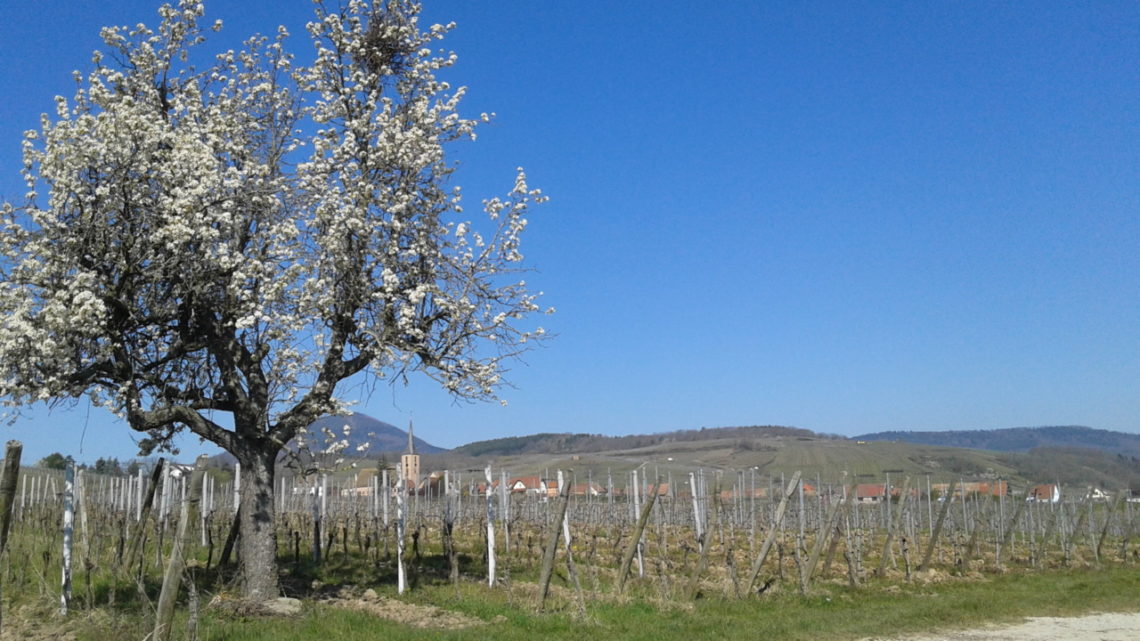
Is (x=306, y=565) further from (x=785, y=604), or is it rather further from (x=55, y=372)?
(x=785, y=604)

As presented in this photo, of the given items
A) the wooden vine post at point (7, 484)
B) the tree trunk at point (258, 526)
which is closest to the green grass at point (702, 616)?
the tree trunk at point (258, 526)

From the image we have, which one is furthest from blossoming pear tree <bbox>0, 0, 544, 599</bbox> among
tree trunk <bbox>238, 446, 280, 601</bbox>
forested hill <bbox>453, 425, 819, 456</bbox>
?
forested hill <bbox>453, 425, 819, 456</bbox>

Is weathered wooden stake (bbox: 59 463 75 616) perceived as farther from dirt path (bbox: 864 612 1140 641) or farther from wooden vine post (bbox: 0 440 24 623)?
dirt path (bbox: 864 612 1140 641)

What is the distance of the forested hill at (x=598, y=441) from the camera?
172250 millimetres

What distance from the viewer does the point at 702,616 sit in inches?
544

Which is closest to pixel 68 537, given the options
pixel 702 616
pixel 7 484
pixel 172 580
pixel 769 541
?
pixel 7 484

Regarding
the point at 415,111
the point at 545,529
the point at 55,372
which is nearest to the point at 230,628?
the point at 55,372

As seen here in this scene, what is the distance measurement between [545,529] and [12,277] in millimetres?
23996

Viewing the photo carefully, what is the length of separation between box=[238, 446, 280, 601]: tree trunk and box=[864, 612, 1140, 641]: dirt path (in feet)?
29.9

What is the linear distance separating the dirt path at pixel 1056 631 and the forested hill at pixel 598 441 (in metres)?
150

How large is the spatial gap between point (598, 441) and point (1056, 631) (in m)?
169

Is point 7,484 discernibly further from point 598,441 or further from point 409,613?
point 598,441

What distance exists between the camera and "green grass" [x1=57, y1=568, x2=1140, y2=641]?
11719mm

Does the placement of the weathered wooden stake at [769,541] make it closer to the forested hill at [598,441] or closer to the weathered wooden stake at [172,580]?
the weathered wooden stake at [172,580]
